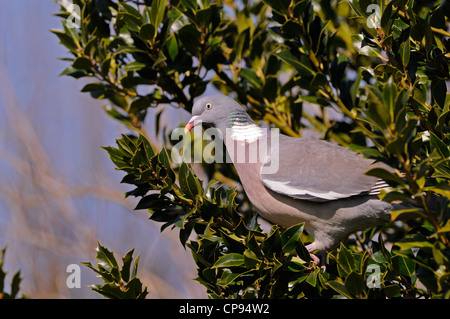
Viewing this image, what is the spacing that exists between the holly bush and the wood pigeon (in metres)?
0.11

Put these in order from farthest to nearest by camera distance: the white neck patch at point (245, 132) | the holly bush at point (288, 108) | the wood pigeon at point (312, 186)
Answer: the white neck patch at point (245, 132) → the wood pigeon at point (312, 186) → the holly bush at point (288, 108)

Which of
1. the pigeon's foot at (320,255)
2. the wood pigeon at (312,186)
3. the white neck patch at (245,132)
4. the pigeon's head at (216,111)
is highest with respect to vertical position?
the pigeon's head at (216,111)

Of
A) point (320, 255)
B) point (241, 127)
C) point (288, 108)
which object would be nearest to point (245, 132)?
point (241, 127)

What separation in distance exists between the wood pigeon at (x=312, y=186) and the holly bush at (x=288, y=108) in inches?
4.4

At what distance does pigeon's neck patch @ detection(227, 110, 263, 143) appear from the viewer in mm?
2500

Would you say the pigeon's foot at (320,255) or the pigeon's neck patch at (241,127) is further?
the pigeon's neck patch at (241,127)

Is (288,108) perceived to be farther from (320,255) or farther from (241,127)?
(320,255)

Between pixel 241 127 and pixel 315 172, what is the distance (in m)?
0.42

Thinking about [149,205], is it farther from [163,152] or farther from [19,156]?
[19,156]

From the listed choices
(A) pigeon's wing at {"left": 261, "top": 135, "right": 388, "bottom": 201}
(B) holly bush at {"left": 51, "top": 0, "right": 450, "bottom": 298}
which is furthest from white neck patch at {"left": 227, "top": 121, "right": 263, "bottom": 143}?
(B) holly bush at {"left": 51, "top": 0, "right": 450, "bottom": 298}

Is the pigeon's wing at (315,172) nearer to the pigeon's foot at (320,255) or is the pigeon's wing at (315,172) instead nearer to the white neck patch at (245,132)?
the white neck patch at (245,132)

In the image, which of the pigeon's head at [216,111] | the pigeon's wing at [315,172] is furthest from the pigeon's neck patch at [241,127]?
the pigeon's wing at [315,172]

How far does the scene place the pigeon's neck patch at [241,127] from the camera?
98.4 inches

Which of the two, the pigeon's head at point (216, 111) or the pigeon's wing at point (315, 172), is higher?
the pigeon's head at point (216, 111)
